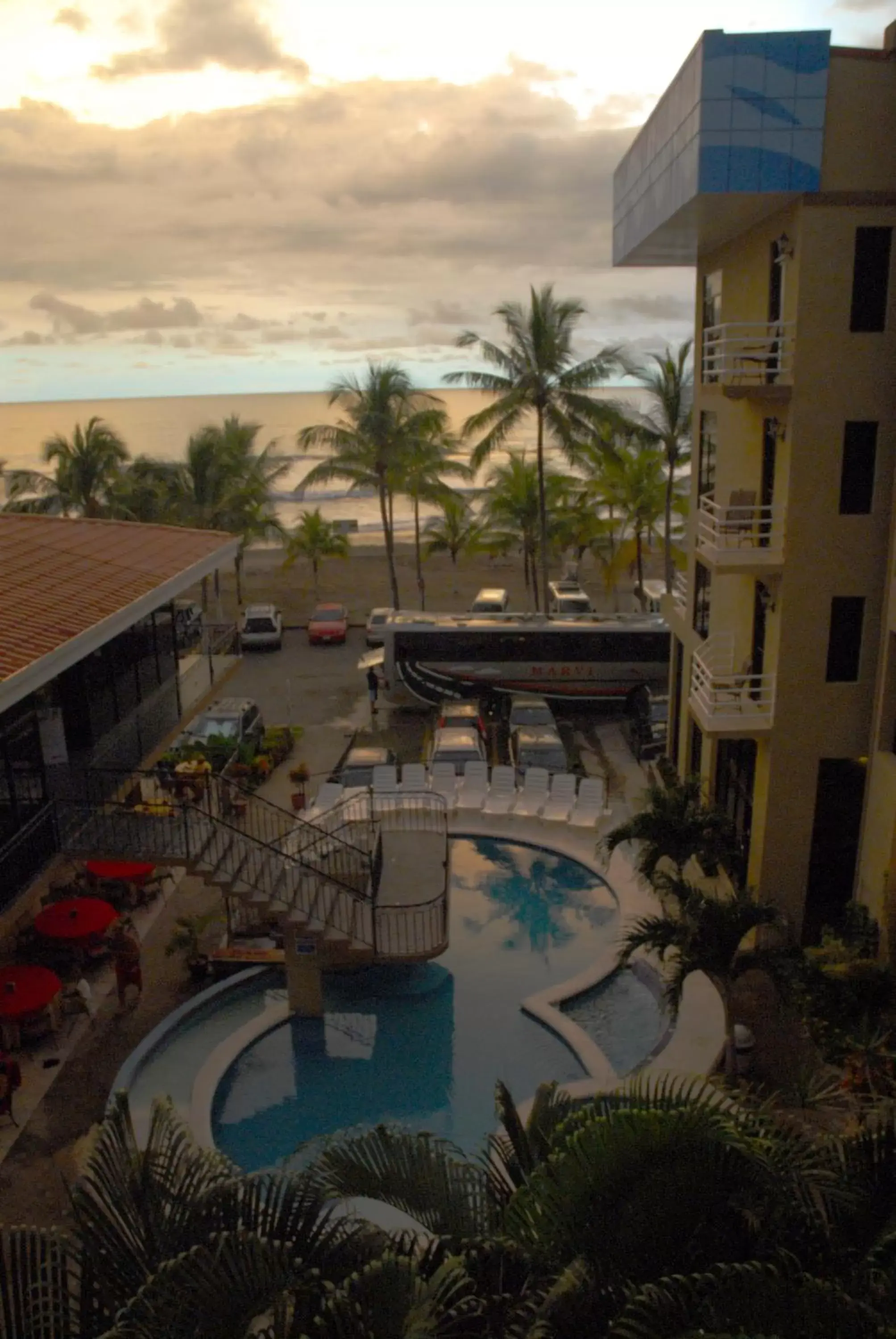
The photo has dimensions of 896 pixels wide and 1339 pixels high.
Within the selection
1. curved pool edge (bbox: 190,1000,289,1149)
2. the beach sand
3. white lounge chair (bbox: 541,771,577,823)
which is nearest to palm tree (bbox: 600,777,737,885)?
curved pool edge (bbox: 190,1000,289,1149)

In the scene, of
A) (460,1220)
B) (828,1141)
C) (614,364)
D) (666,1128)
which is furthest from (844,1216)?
(614,364)

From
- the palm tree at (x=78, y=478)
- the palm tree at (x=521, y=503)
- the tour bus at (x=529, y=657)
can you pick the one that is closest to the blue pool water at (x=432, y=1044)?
the tour bus at (x=529, y=657)

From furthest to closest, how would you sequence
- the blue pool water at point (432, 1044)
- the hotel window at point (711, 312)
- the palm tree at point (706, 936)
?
1. the hotel window at point (711, 312)
2. the blue pool water at point (432, 1044)
3. the palm tree at point (706, 936)

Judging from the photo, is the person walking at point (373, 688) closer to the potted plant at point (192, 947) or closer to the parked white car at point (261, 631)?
the parked white car at point (261, 631)

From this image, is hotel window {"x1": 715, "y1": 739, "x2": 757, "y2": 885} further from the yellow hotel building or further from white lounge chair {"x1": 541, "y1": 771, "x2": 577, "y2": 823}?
white lounge chair {"x1": 541, "y1": 771, "x2": 577, "y2": 823}

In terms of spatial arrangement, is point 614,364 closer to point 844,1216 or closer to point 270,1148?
point 270,1148
